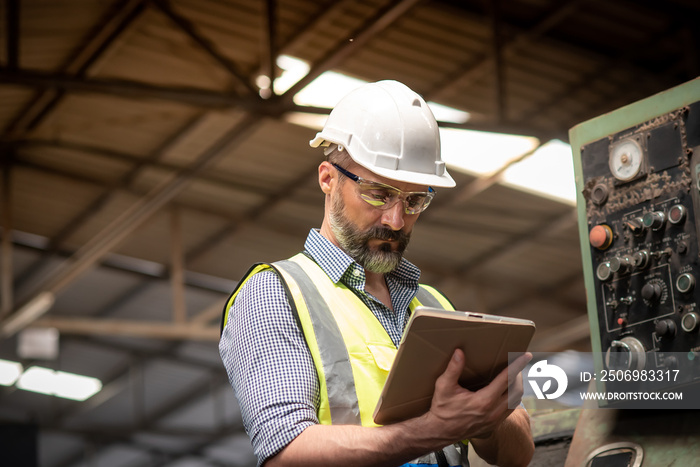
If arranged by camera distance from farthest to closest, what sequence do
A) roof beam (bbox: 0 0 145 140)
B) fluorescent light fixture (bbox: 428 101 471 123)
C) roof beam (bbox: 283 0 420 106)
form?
fluorescent light fixture (bbox: 428 101 471 123) < roof beam (bbox: 0 0 145 140) < roof beam (bbox: 283 0 420 106)

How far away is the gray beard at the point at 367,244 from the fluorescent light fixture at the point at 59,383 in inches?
675

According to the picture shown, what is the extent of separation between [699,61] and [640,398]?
8476 millimetres

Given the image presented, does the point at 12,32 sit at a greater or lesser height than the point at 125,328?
greater

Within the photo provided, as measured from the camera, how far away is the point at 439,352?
252 cm

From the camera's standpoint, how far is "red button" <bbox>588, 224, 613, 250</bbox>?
11.3 ft

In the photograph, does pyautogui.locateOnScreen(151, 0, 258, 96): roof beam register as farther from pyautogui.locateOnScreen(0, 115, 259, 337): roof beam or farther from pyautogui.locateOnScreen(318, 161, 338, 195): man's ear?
pyautogui.locateOnScreen(318, 161, 338, 195): man's ear

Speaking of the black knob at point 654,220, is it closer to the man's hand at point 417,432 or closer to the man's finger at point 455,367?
the man's hand at point 417,432

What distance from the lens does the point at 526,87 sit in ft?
38.7

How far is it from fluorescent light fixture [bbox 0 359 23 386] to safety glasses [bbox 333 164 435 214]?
1681 centimetres

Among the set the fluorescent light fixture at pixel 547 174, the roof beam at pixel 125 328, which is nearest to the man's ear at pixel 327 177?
the fluorescent light fixture at pixel 547 174

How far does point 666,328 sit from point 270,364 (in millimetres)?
1297

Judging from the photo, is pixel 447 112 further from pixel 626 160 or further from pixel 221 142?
pixel 626 160

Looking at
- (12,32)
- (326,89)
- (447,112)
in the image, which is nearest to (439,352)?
(12,32)

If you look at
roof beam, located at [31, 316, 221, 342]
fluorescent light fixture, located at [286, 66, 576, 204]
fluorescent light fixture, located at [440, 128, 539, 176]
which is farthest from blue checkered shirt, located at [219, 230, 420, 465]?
roof beam, located at [31, 316, 221, 342]
